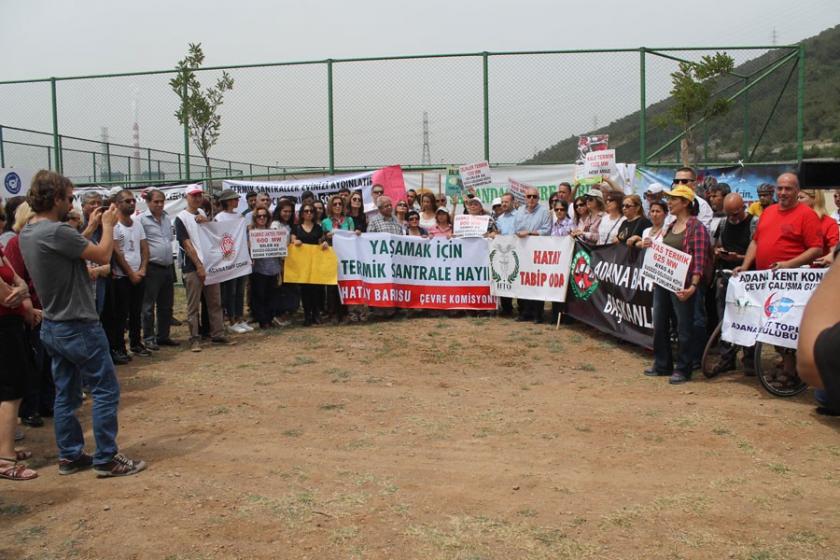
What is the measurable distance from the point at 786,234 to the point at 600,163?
5641 mm

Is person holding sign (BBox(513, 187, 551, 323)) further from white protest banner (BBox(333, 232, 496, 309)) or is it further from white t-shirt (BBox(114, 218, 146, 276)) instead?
white t-shirt (BBox(114, 218, 146, 276))

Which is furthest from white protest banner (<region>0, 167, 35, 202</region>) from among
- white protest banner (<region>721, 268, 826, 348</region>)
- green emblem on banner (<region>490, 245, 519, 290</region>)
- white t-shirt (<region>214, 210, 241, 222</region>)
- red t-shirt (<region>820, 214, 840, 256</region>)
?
red t-shirt (<region>820, 214, 840, 256</region>)

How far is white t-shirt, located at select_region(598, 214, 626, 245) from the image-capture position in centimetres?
984

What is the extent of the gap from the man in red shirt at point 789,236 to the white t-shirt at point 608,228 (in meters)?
2.62

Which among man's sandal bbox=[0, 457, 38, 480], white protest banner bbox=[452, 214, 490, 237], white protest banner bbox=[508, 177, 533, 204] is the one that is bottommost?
man's sandal bbox=[0, 457, 38, 480]

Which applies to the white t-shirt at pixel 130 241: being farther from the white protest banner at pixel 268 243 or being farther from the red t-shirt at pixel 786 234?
the red t-shirt at pixel 786 234

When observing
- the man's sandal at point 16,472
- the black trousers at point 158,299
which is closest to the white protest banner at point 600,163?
the black trousers at point 158,299

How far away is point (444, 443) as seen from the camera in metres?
5.61

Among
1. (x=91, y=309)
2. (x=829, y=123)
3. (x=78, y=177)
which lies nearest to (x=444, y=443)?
(x=91, y=309)

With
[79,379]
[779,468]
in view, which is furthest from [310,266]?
[779,468]

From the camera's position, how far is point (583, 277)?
34.0ft

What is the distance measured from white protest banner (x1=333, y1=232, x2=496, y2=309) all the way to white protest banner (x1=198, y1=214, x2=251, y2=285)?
1.58 m

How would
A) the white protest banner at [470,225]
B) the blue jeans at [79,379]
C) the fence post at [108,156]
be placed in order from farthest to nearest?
the fence post at [108,156]
the white protest banner at [470,225]
the blue jeans at [79,379]

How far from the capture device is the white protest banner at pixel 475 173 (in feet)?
44.8
